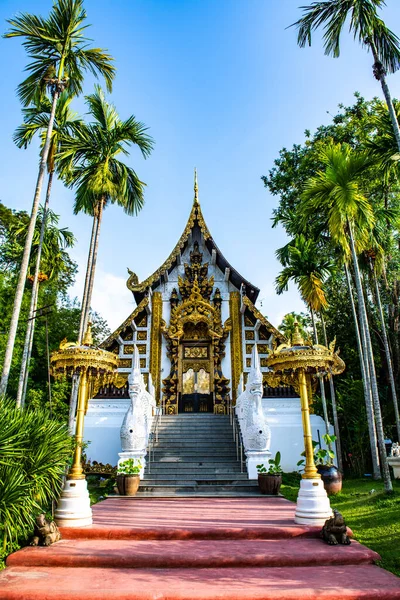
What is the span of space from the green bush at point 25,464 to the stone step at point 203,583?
0.51 metres

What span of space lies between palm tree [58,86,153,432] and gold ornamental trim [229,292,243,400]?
5.27 metres

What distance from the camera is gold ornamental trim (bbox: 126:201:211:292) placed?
15048 millimetres

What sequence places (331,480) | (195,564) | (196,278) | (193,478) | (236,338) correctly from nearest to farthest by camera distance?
(195,564)
(331,480)
(193,478)
(236,338)
(196,278)

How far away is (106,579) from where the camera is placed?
401 cm

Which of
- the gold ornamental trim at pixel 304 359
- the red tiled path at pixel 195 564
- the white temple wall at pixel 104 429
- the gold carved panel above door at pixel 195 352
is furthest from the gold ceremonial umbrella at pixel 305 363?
the gold carved panel above door at pixel 195 352

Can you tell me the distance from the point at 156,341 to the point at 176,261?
321 centimetres

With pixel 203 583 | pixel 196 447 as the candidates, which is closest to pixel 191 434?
pixel 196 447

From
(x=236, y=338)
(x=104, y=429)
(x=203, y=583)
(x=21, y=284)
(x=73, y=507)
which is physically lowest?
(x=203, y=583)

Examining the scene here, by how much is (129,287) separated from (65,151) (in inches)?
204

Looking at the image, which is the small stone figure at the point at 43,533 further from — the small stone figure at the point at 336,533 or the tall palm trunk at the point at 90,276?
the tall palm trunk at the point at 90,276

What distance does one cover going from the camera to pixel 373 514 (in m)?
6.77

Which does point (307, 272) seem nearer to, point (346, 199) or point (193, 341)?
point (346, 199)

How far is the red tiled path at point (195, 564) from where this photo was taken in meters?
3.67

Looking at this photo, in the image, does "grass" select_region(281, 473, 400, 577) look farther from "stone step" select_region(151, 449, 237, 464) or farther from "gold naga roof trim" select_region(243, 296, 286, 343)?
"gold naga roof trim" select_region(243, 296, 286, 343)
